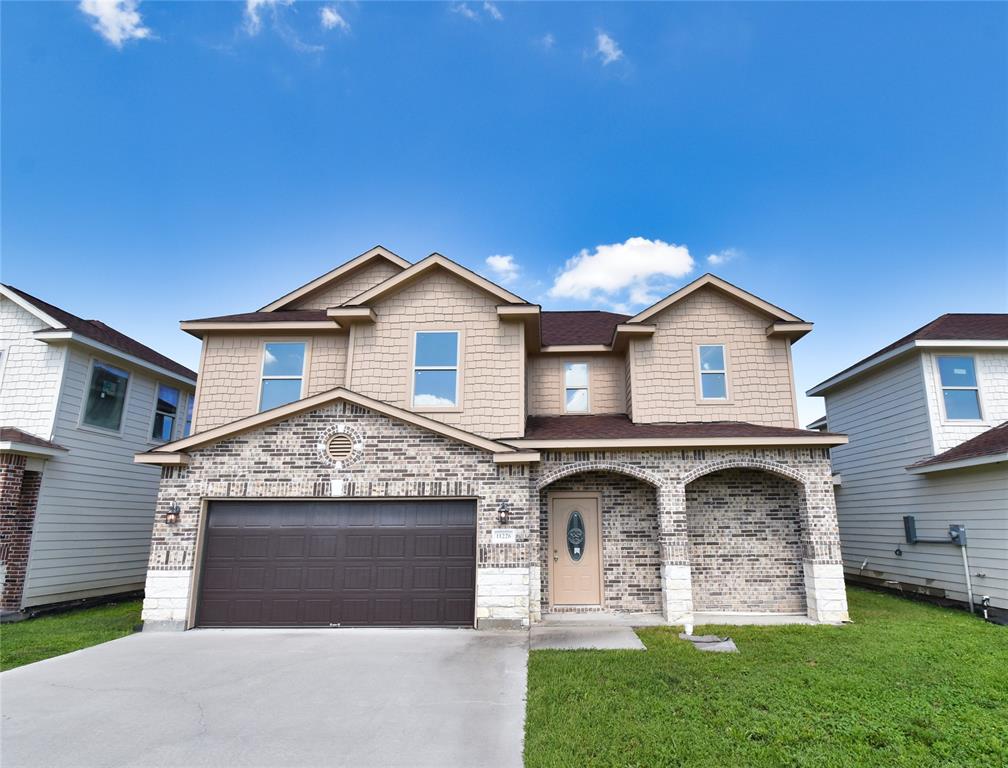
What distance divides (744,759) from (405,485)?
21.2 ft

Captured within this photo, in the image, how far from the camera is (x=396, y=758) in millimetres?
4180

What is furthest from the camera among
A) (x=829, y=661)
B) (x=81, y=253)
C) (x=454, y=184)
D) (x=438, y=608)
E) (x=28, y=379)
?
(x=454, y=184)

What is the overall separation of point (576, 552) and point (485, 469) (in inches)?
109

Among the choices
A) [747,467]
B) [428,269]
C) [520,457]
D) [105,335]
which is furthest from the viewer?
[105,335]

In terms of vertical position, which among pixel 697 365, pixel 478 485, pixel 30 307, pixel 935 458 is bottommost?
pixel 478 485

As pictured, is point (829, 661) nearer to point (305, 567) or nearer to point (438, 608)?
point (438, 608)

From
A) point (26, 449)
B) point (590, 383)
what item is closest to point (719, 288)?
point (590, 383)

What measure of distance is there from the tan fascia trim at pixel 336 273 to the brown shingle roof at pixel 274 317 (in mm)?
230

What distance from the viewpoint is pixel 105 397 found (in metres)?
12.2

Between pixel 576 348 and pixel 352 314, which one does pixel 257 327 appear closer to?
pixel 352 314

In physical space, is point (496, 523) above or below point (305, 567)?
above

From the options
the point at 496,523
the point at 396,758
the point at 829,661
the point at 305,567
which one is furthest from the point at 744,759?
the point at 305,567

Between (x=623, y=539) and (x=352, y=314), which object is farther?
(x=352, y=314)

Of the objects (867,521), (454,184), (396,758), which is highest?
(454,184)
